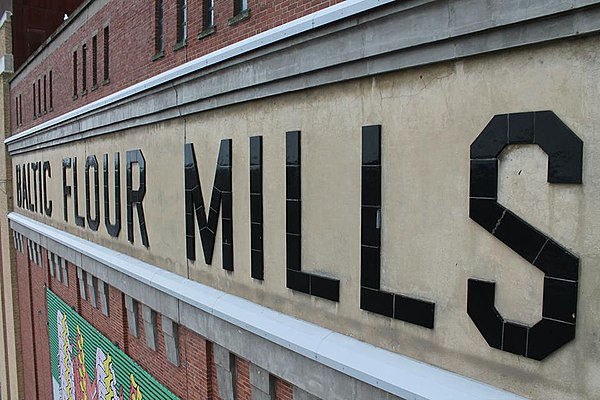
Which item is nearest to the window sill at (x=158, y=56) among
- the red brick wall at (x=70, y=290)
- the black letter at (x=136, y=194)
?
the black letter at (x=136, y=194)

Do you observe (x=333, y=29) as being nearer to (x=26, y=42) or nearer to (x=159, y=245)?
(x=159, y=245)

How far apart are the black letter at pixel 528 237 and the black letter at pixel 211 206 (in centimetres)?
410

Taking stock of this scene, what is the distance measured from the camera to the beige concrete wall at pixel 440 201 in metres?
3.62

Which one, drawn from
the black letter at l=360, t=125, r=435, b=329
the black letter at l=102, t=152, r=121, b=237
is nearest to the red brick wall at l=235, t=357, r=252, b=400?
the black letter at l=360, t=125, r=435, b=329

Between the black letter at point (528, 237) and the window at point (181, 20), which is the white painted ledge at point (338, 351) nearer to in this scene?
the black letter at point (528, 237)

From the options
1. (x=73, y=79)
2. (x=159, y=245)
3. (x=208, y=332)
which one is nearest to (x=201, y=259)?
(x=208, y=332)

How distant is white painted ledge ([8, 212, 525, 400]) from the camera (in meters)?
4.31

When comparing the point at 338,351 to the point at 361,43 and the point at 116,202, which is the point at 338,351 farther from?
the point at 116,202

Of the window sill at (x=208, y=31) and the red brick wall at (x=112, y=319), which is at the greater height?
the window sill at (x=208, y=31)

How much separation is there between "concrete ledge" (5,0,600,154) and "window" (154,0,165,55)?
3.74ft

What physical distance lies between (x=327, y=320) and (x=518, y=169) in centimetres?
284

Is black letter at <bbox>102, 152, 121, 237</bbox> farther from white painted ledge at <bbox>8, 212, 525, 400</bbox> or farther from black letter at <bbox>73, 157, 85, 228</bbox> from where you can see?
white painted ledge at <bbox>8, 212, 525, 400</bbox>

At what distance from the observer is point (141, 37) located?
10234 millimetres

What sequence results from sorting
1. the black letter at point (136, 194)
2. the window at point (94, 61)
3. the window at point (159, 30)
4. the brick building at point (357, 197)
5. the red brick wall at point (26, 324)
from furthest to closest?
the red brick wall at point (26, 324) → the window at point (94, 61) → the black letter at point (136, 194) → the window at point (159, 30) → the brick building at point (357, 197)
